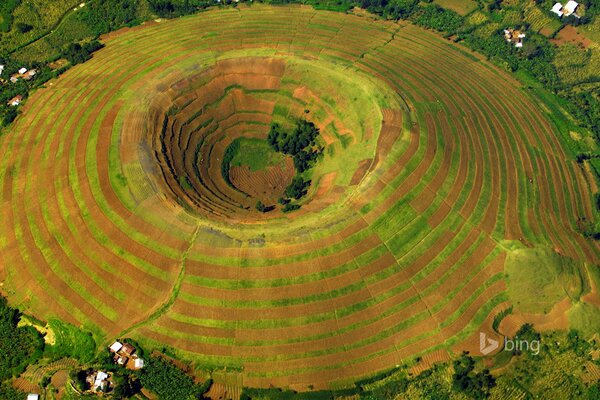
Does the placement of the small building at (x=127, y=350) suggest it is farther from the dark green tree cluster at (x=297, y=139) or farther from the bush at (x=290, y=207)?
the dark green tree cluster at (x=297, y=139)

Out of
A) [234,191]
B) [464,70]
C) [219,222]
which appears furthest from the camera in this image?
[464,70]

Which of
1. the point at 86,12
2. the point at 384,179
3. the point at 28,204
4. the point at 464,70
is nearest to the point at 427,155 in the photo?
the point at 384,179

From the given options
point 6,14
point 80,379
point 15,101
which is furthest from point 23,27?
point 80,379

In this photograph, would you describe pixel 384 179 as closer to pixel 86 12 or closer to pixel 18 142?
pixel 18 142

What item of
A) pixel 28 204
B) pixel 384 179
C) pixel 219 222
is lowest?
pixel 28 204

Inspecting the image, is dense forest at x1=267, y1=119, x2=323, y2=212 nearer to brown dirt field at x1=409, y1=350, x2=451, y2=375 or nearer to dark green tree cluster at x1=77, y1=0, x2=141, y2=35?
brown dirt field at x1=409, y1=350, x2=451, y2=375

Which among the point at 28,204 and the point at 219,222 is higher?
the point at 219,222
